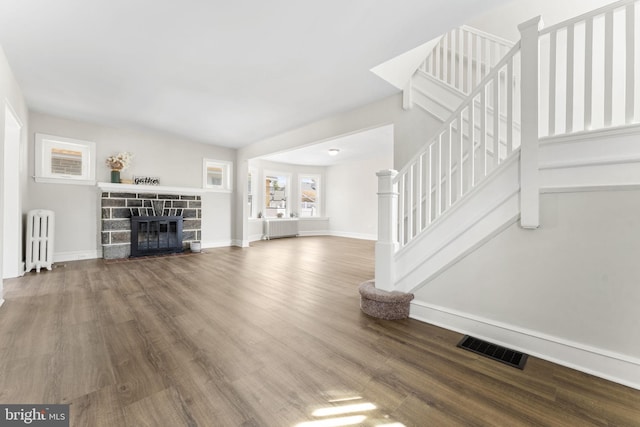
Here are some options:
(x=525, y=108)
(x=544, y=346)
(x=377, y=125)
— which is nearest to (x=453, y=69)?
(x=377, y=125)

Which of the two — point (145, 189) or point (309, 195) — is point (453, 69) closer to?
point (145, 189)

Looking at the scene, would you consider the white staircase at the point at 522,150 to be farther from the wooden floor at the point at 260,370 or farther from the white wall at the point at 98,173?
the white wall at the point at 98,173

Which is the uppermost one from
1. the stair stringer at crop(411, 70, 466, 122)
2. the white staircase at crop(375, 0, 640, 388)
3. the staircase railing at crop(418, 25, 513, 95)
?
the staircase railing at crop(418, 25, 513, 95)

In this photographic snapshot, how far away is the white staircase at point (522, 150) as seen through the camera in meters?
1.53

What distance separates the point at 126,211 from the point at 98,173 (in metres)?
0.82

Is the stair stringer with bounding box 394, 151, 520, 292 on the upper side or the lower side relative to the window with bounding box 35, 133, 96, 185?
lower

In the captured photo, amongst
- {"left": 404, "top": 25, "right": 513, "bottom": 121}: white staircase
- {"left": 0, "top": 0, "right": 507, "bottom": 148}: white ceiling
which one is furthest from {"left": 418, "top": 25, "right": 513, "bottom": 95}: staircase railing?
{"left": 0, "top": 0, "right": 507, "bottom": 148}: white ceiling

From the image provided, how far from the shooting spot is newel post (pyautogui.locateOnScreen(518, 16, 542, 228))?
5.73ft

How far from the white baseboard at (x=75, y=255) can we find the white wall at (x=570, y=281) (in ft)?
19.5

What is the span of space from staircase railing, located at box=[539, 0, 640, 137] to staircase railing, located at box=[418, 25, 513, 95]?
470 millimetres

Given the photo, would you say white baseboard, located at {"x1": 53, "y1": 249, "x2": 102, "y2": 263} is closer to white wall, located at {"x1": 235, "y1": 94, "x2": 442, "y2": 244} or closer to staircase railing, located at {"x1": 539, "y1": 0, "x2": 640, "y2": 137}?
white wall, located at {"x1": 235, "y1": 94, "x2": 442, "y2": 244}

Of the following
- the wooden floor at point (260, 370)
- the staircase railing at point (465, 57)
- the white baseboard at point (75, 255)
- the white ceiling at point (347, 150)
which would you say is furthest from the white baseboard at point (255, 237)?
the staircase railing at point (465, 57)

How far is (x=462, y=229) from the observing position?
2064 mm

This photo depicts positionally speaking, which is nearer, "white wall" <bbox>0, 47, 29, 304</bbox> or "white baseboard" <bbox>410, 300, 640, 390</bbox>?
"white baseboard" <bbox>410, 300, 640, 390</bbox>
